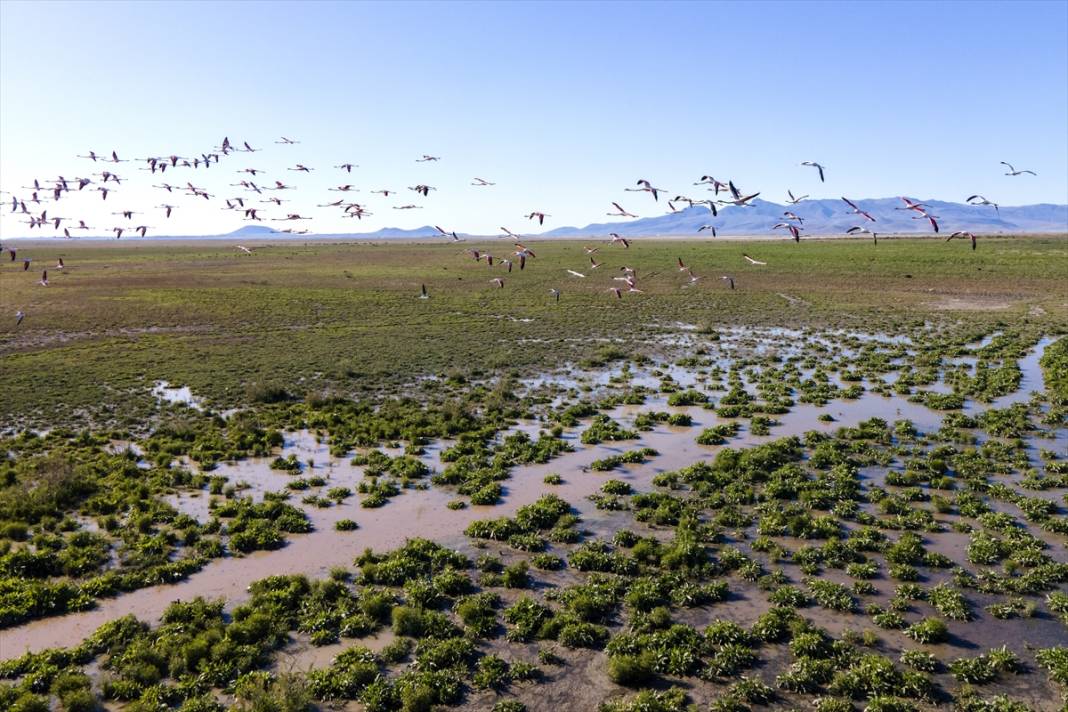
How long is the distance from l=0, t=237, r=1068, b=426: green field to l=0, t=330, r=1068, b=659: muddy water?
10.1 m

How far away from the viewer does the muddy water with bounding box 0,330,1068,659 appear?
13781mm

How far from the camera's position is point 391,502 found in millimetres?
19422

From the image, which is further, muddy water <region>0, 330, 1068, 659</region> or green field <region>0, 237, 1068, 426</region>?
green field <region>0, 237, 1068, 426</region>

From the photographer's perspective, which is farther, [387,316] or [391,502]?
[387,316]

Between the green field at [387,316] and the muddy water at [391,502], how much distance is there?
1013cm

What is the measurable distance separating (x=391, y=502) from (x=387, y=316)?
40.1m

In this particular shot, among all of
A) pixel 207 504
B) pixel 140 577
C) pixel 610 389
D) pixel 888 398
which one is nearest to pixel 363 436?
pixel 207 504

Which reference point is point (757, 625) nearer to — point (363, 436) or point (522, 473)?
point (522, 473)

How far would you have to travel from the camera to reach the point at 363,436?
2528 cm

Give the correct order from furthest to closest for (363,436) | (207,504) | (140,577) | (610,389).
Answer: (610,389)
(363,436)
(207,504)
(140,577)

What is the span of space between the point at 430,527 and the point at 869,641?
1068 cm

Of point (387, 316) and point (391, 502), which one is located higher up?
point (387, 316)

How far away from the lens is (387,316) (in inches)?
2272

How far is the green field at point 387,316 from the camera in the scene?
35.2m
